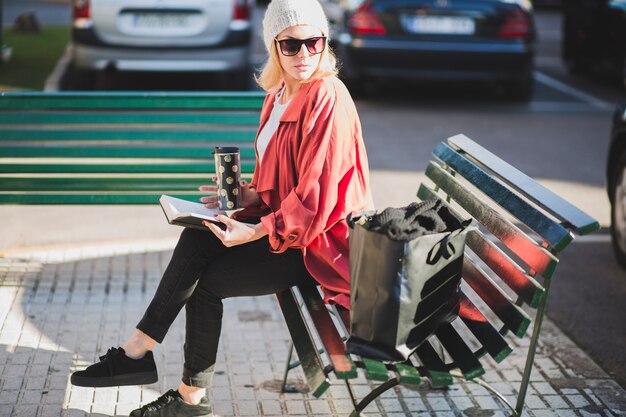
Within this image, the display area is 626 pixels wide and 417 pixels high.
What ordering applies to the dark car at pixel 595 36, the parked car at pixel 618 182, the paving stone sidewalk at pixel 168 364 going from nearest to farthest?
the paving stone sidewalk at pixel 168 364 < the parked car at pixel 618 182 < the dark car at pixel 595 36

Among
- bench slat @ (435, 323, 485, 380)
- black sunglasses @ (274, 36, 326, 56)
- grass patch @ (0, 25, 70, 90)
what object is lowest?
grass patch @ (0, 25, 70, 90)

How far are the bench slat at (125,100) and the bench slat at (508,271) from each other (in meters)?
1.95

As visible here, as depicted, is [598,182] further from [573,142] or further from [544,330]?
[544,330]

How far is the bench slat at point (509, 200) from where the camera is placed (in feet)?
11.1

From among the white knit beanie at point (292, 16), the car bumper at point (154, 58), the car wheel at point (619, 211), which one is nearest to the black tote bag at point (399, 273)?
the white knit beanie at point (292, 16)

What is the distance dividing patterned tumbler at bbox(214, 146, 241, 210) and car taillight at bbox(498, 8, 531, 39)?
307 inches

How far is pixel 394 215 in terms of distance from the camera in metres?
3.32

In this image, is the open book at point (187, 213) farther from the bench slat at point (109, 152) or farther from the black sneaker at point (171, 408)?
the bench slat at point (109, 152)

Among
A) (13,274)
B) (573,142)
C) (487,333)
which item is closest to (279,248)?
(487,333)

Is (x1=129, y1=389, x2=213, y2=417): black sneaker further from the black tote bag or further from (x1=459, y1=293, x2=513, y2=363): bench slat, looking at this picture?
(x1=459, y1=293, x2=513, y2=363): bench slat

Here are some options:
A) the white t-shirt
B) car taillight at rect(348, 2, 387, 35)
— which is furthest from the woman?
car taillight at rect(348, 2, 387, 35)

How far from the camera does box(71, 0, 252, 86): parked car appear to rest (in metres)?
10.6

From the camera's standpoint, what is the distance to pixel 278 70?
4105 mm

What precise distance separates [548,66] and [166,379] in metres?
12.4
